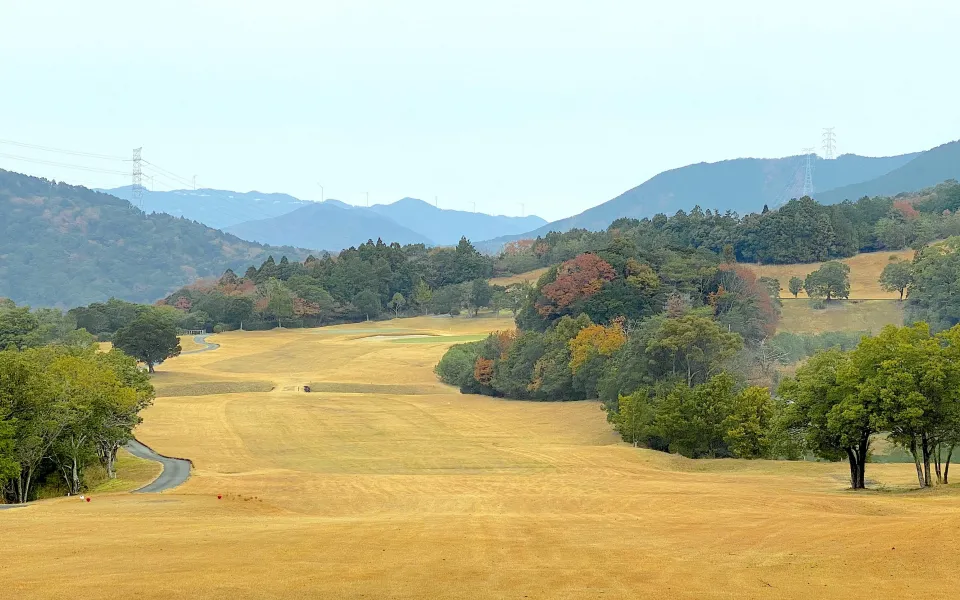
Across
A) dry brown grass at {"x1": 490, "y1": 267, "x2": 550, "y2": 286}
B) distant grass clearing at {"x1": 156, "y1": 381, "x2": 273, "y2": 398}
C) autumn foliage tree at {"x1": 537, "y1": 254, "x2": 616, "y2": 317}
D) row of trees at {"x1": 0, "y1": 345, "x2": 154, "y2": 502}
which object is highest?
dry brown grass at {"x1": 490, "y1": 267, "x2": 550, "y2": 286}

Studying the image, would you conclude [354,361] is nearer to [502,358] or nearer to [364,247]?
[502,358]

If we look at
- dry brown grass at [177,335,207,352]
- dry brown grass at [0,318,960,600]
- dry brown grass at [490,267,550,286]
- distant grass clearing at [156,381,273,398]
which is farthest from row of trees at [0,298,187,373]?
dry brown grass at [490,267,550,286]

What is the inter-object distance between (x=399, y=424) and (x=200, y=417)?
49.4 feet

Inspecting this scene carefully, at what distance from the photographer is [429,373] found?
98875 mm

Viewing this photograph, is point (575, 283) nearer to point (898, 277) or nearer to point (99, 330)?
point (898, 277)

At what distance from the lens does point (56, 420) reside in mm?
38688

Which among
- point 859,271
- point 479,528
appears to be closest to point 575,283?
point 859,271

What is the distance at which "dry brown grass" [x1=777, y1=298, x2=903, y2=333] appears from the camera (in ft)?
337

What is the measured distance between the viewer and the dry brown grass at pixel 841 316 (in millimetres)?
102688

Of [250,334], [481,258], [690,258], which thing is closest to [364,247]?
[481,258]

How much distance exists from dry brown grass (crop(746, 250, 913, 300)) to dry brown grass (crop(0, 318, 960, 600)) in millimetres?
72350

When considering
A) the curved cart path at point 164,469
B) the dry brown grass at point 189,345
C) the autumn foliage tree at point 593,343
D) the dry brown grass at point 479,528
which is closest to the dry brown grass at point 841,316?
the autumn foliage tree at point 593,343

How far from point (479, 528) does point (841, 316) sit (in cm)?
9410

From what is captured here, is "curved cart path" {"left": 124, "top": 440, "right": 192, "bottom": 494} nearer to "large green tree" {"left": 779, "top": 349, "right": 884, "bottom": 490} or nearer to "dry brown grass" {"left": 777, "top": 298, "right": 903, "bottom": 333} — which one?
"large green tree" {"left": 779, "top": 349, "right": 884, "bottom": 490}
